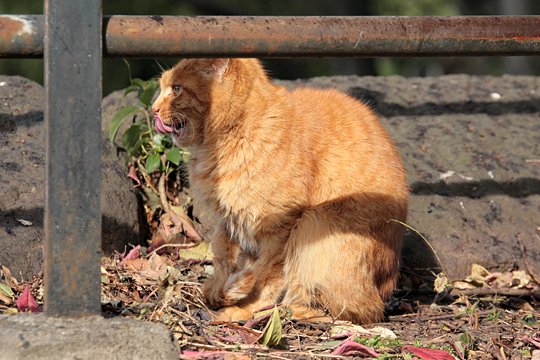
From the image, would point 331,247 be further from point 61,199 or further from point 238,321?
point 61,199

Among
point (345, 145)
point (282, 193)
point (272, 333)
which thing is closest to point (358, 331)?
point (272, 333)

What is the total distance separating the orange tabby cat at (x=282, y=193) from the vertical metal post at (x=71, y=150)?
122 cm

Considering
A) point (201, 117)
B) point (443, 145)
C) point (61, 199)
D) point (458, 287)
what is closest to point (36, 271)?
point (201, 117)

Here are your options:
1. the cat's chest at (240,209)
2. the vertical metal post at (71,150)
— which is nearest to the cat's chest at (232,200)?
the cat's chest at (240,209)

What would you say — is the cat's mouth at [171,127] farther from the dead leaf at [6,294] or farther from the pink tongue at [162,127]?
the dead leaf at [6,294]

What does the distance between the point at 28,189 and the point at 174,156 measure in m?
0.84

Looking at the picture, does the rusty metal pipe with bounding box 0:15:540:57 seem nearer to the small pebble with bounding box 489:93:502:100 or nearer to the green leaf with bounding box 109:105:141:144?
the green leaf with bounding box 109:105:141:144

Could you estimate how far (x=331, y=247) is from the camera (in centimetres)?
371

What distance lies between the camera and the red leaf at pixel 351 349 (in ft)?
9.96

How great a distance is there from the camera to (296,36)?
2.72 meters

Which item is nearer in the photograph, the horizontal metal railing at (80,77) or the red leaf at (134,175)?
the horizontal metal railing at (80,77)

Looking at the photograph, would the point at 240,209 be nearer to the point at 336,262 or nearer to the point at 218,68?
the point at 336,262

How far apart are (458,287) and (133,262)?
5.45ft

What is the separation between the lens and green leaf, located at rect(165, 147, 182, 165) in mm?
4707
